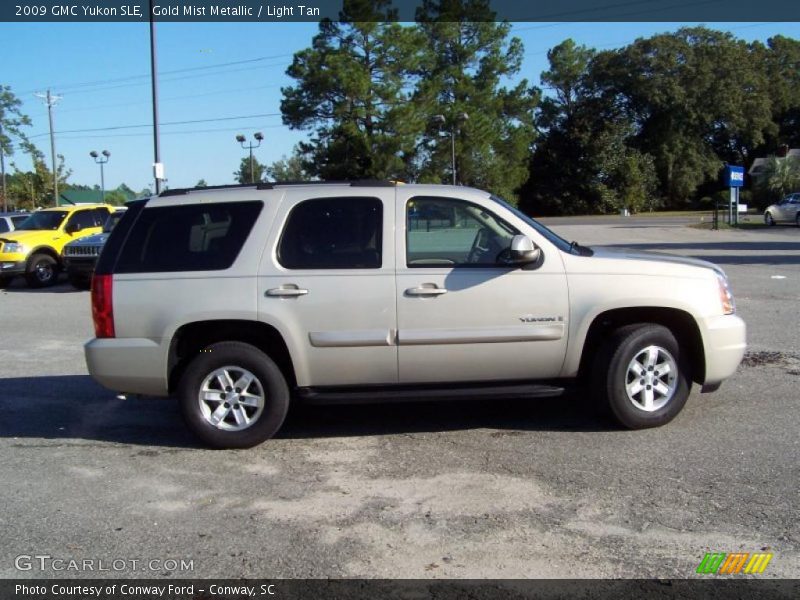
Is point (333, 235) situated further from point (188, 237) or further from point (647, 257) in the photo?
point (647, 257)

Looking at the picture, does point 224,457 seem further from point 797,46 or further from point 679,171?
point 797,46

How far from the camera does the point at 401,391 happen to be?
18.8 ft

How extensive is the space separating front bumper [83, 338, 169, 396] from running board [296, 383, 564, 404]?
1.03 meters

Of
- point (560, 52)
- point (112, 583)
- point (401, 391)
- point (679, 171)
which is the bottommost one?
point (112, 583)

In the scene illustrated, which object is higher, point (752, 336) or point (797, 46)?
point (797, 46)

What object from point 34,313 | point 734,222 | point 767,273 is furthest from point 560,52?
point 34,313

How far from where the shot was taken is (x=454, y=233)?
19.5ft

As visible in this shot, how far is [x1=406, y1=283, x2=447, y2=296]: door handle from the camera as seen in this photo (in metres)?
5.59

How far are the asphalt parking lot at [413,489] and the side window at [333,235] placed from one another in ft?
4.59

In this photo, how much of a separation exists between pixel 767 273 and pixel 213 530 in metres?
15.7

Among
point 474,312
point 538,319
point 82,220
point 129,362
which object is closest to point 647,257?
point 538,319

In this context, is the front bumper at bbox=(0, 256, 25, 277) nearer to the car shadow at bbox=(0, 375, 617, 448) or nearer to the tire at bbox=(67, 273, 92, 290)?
the tire at bbox=(67, 273, 92, 290)

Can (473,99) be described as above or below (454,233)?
above

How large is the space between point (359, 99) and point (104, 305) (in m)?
39.3
